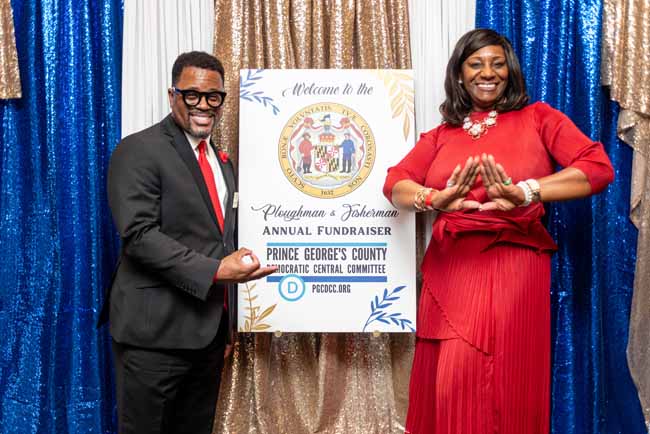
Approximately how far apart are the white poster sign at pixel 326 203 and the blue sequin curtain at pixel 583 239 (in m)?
0.60

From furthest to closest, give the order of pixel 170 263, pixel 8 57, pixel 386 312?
pixel 8 57 < pixel 386 312 < pixel 170 263

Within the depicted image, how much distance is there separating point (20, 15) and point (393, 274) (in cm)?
187

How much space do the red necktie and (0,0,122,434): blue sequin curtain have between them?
69 centimetres

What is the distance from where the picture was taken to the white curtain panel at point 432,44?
2967mm

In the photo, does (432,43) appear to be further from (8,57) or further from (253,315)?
(8,57)

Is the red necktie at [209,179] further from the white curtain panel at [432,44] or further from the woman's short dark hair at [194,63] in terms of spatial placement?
the white curtain panel at [432,44]

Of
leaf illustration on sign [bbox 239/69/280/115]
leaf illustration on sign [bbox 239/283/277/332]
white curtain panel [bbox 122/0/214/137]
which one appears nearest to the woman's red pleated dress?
leaf illustration on sign [bbox 239/283/277/332]

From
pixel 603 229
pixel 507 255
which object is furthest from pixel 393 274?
pixel 603 229

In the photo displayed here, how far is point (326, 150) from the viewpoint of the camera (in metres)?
2.77

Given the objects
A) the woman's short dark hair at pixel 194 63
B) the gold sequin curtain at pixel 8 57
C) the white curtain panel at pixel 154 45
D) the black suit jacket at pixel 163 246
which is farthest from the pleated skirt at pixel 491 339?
the gold sequin curtain at pixel 8 57

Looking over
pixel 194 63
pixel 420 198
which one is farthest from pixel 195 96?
pixel 420 198

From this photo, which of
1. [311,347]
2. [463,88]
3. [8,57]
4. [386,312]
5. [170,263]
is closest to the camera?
[170,263]

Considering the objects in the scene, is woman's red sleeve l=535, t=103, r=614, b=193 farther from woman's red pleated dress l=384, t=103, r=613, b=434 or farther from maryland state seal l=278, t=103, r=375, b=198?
maryland state seal l=278, t=103, r=375, b=198

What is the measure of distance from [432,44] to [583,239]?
40.0 inches
